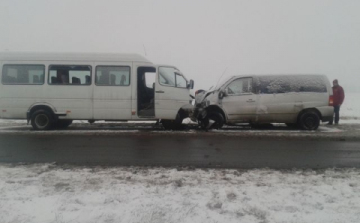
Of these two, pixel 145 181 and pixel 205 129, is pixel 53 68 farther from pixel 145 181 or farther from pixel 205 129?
pixel 145 181

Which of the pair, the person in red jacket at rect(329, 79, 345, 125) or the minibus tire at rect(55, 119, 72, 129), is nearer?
the minibus tire at rect(55, 119, 72, 129)

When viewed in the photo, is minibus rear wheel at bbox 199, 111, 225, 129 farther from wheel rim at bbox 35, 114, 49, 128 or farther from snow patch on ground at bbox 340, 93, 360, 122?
snow patch on ground at bbox 340, 93, 360, 122

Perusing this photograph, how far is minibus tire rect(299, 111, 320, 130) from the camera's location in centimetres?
1041

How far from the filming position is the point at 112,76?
1037 cm

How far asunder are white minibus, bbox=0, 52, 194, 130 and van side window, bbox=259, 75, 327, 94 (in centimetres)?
331

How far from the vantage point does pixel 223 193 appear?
13.1 ft

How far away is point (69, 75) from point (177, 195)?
8.30 m

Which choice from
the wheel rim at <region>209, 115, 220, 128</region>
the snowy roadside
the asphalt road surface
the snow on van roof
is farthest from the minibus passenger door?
the snowy roadside

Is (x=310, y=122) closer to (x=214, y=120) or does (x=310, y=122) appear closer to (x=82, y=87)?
(x=214, y=120)

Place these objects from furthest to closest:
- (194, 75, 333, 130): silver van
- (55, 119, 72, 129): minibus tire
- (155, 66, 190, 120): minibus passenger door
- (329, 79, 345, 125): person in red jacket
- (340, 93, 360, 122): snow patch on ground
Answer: (340, 93, 360, 122): snow patch on ground → (329, 79, 345, 125): person in red jacket → (55, 119, 72, 129): minibus tire → (194, 75, 333, 130): silver van → (155, 66, 190, 120): minibus passenger door

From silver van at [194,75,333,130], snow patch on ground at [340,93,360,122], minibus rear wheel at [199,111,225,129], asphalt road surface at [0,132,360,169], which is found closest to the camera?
asphalt road surface at [0,132,360,169]

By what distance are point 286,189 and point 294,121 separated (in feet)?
23.5

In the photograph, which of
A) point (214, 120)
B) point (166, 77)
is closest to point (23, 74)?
point (166, 77)

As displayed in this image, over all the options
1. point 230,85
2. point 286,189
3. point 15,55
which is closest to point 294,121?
point 230,85
